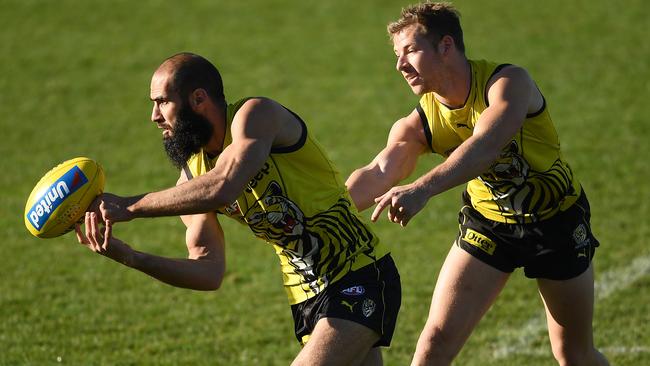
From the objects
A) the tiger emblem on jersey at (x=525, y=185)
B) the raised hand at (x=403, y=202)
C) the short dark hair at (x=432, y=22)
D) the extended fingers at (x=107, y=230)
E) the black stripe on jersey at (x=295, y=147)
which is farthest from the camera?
the tiger emblem on jersey at (x=525, y=185)

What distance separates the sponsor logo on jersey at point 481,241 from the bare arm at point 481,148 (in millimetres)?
895

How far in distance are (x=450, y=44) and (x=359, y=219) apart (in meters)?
1.15

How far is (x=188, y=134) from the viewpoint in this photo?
527cm

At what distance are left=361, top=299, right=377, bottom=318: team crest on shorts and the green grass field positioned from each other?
2.49m

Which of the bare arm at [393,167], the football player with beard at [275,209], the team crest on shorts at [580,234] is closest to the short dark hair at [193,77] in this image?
the football player with beard at [275,209]

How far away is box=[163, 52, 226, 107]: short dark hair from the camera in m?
5.24

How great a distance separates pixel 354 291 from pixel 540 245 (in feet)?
4.47

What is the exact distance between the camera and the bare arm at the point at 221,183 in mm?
4988

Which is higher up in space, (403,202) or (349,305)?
(403,202)

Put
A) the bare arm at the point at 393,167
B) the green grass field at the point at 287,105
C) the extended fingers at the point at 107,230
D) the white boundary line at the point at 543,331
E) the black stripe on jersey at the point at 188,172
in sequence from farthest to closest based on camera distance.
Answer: the green grass field at the point at 287,105, the white boundary line at the point at 543,331, the bare arm at the point at 393,167, the black stripe on jersey at the point at 188,172, the extended fingers at the point at 107,230

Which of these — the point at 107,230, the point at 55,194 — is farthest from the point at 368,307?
the point at 55,194

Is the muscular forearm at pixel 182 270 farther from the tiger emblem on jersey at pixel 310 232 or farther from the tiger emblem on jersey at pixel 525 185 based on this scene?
the tiger emblem on jersey at pixel 525 185

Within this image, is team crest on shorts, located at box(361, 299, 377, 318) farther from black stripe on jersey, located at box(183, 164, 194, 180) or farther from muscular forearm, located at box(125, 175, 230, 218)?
black stripe on jersey, located at box(183, 164, 194, 180)

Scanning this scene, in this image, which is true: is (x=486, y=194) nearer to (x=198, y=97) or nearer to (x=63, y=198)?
(x=198, y=97)
